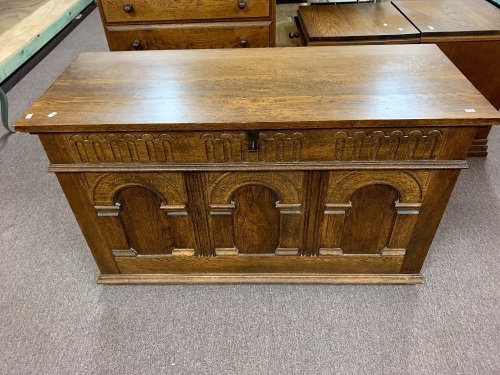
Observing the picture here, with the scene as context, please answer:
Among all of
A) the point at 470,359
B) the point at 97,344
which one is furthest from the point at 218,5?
the point at 470,359

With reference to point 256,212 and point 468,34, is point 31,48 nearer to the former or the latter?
point 256,212

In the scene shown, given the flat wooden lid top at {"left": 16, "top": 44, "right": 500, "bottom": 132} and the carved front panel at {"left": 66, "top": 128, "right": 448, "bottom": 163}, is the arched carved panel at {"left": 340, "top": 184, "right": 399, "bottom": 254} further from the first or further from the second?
the flat wooden lid top at {"left": 16, "top": 44, "right": 500, "bottom": 132}

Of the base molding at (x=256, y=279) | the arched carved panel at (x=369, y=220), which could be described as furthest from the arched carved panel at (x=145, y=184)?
the arched carved panel at (x=369, y=220)

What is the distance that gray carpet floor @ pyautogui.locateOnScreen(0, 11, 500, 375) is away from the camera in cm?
123

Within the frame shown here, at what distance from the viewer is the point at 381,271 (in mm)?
1428

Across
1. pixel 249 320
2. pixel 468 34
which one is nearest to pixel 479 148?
pixel 468 34

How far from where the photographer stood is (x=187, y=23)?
5.84 feet

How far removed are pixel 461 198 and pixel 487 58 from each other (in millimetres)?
641

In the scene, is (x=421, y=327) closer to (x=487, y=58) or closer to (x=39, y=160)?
(x=487, y=58)

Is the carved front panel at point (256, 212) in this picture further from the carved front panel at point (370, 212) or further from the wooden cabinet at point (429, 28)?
the wooden cabinet at point (429, 28)

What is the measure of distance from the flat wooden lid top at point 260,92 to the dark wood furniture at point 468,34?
0.42m

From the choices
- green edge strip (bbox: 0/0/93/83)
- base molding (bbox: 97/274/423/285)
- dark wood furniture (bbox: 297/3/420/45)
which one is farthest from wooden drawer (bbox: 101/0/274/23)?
base molding (bbox: 97/274/423/285)

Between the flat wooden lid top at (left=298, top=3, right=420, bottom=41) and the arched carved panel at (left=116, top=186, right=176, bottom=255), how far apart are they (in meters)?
1.00

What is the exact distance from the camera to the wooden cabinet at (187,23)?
1724mm
